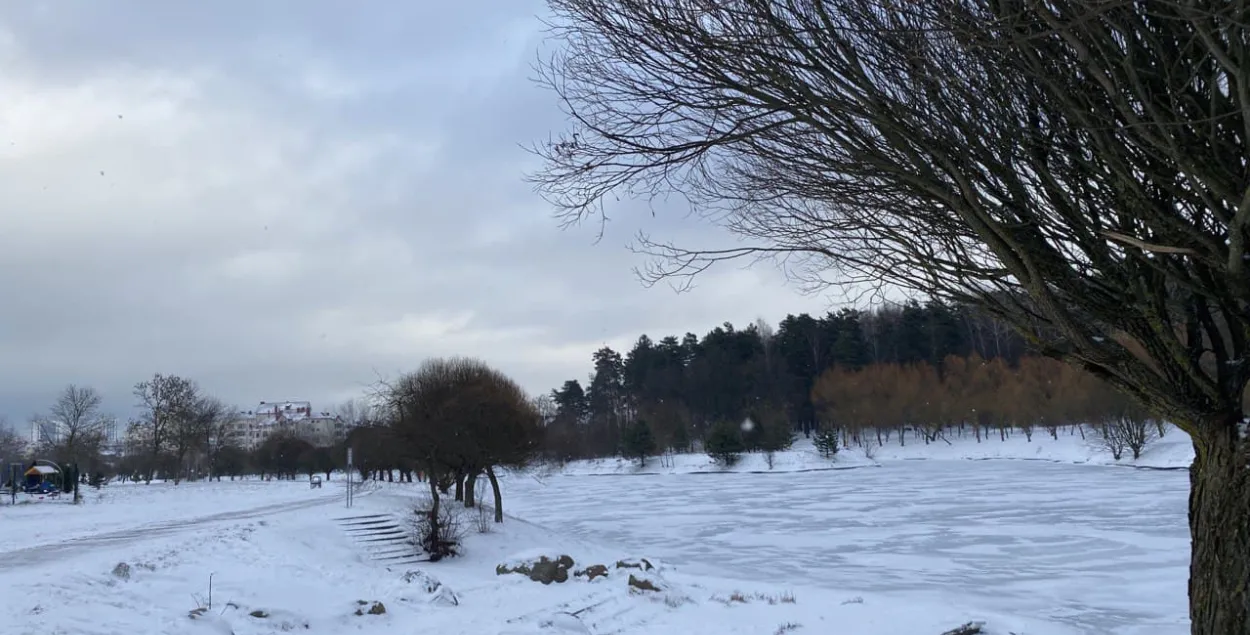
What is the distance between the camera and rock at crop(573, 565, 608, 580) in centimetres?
1758

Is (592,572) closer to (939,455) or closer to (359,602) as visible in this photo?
(359,602)

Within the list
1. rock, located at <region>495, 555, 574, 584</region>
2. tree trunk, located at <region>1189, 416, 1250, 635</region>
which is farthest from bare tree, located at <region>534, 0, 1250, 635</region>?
rock, located at <region>495, 555, 574, 584</region>

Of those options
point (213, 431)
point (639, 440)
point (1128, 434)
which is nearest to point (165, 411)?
point (213, 431)

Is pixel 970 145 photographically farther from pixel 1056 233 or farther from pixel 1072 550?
pixel 1072 550

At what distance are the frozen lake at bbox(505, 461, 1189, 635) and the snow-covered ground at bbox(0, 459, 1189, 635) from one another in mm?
97

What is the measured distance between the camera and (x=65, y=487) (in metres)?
41.5

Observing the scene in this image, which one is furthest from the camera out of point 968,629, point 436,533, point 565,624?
point 436,533

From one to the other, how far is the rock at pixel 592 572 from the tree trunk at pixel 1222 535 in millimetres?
13647

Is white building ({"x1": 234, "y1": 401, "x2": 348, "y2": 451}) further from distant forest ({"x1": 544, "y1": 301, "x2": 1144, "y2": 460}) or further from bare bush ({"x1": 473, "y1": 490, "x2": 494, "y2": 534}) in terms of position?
bare bush ({"x1": 473, "y1": 490, "x2": 494, "y2": 534})

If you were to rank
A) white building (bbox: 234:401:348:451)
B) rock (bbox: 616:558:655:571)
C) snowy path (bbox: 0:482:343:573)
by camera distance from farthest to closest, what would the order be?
1. white building (bbox: 234:401:348:451)
2. rock (bbox: 616:558:655:571)
3. snowy path (bbox: 0:482:343:573)

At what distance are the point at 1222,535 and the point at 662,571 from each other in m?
13.9

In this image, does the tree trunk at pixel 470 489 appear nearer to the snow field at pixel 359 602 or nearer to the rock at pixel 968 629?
the snow field at pixel 359 602

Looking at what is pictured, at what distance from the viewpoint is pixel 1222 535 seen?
4559 millimetres

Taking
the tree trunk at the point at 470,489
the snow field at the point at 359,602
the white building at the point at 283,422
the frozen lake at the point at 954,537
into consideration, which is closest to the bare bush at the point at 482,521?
the tree trunk at the point at 470,489
